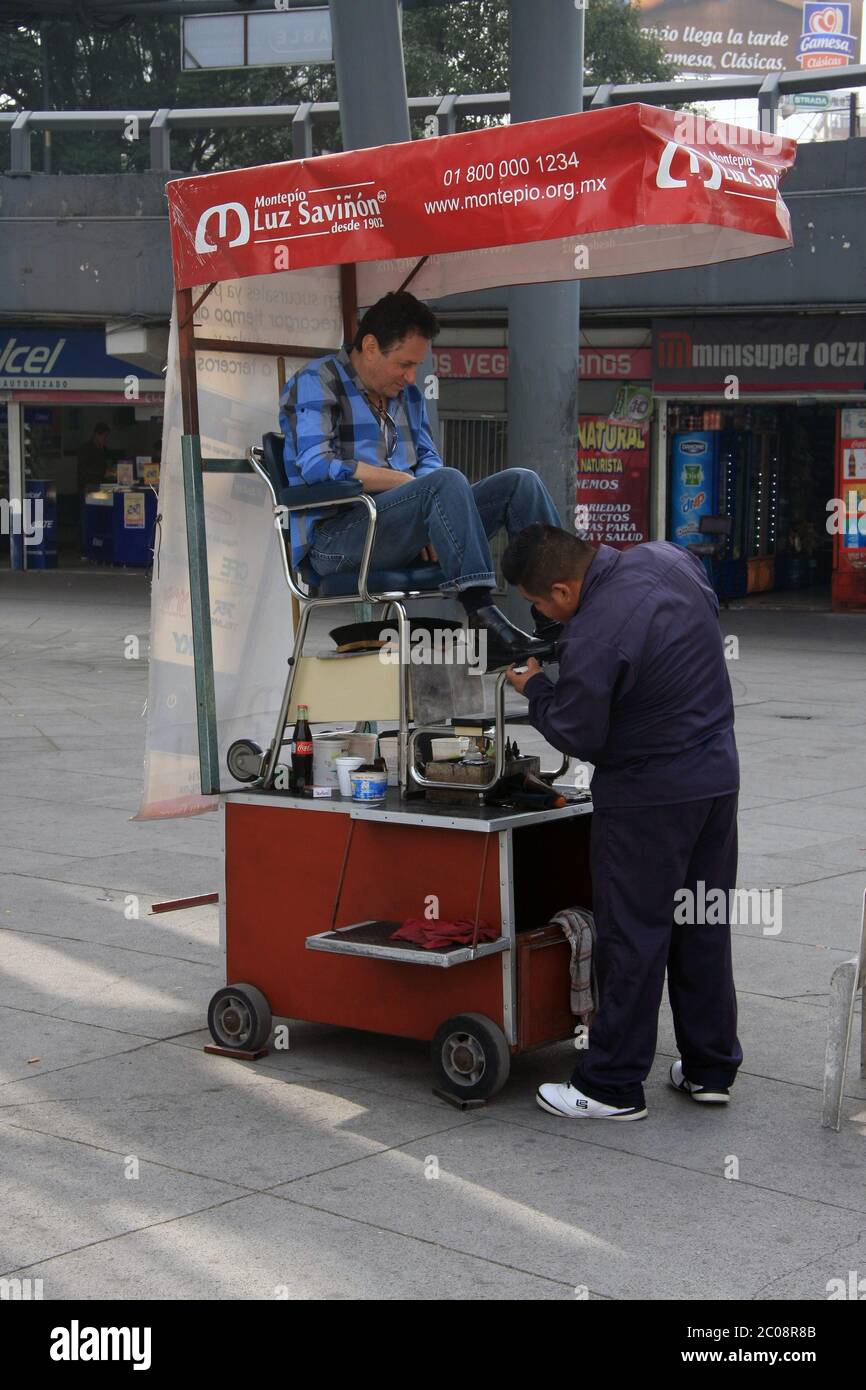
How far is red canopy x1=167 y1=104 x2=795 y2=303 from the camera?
Answer: 4516 mm

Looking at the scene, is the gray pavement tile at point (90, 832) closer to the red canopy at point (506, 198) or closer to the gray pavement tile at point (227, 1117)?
the gray pavement tile at point (227, 1117)

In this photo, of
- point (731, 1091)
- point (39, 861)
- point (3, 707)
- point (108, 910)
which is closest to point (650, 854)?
point (731, 1091)

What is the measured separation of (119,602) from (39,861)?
1296cm

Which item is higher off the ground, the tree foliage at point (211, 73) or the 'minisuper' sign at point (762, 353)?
the tree foliage at point (211, 73)

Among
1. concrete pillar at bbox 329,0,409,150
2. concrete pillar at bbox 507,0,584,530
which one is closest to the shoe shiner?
concrete pillar at bbox 329,0,409,150

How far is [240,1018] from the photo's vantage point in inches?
206

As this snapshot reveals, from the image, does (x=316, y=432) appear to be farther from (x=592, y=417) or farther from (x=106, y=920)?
(x=592, y=417)

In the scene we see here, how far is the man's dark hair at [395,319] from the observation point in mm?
5527

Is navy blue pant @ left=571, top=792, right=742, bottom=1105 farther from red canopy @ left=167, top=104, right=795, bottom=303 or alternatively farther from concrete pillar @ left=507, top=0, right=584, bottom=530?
concrete pillar @ left=507, top=0, right=584, bottom=530

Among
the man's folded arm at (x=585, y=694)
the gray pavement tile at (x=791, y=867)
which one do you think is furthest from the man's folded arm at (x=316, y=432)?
the gray pavement tile at (x=791, y=867)

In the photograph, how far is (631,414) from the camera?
19.5 metres

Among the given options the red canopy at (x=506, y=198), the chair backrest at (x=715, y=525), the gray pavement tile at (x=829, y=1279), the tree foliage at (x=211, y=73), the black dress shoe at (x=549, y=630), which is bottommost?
the gray pavement tile at (x=829, y=1279)

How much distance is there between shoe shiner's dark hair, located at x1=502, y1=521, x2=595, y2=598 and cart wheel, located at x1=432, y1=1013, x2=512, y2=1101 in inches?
47.9

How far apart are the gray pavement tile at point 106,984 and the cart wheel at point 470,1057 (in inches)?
42.0
